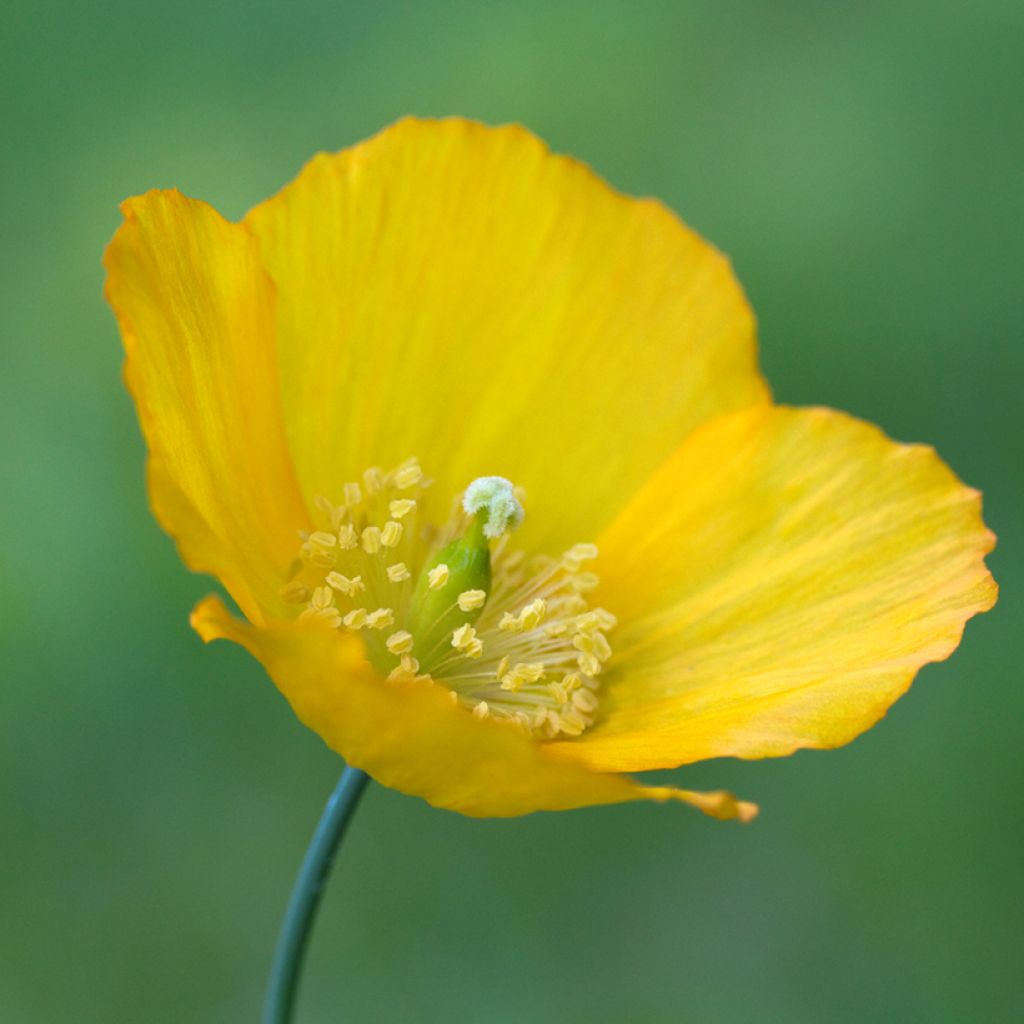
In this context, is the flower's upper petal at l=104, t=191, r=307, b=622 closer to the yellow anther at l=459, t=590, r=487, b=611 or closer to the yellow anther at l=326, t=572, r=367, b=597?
the yellow anther at l=326, t=572, r=367, b=597

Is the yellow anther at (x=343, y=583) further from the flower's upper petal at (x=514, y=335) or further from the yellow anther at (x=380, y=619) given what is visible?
the flower's upper petal at (x=514, y=335)

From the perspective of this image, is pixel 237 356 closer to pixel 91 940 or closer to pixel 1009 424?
pixel 91 940

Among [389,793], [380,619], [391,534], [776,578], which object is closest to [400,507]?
[391,534]

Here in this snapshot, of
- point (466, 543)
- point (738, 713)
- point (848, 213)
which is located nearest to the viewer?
point (738, 713)

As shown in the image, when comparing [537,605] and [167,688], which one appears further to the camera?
[167,688]

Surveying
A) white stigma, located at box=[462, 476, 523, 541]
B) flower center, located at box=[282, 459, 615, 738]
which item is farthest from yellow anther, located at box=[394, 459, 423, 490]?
white stigma, located at box=[462, 476, 523, 541]

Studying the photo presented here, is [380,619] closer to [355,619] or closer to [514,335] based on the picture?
[355,619]

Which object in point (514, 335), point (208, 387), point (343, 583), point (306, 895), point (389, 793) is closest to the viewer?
point (306, 895)

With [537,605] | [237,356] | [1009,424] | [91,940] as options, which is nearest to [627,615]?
[537,605]
